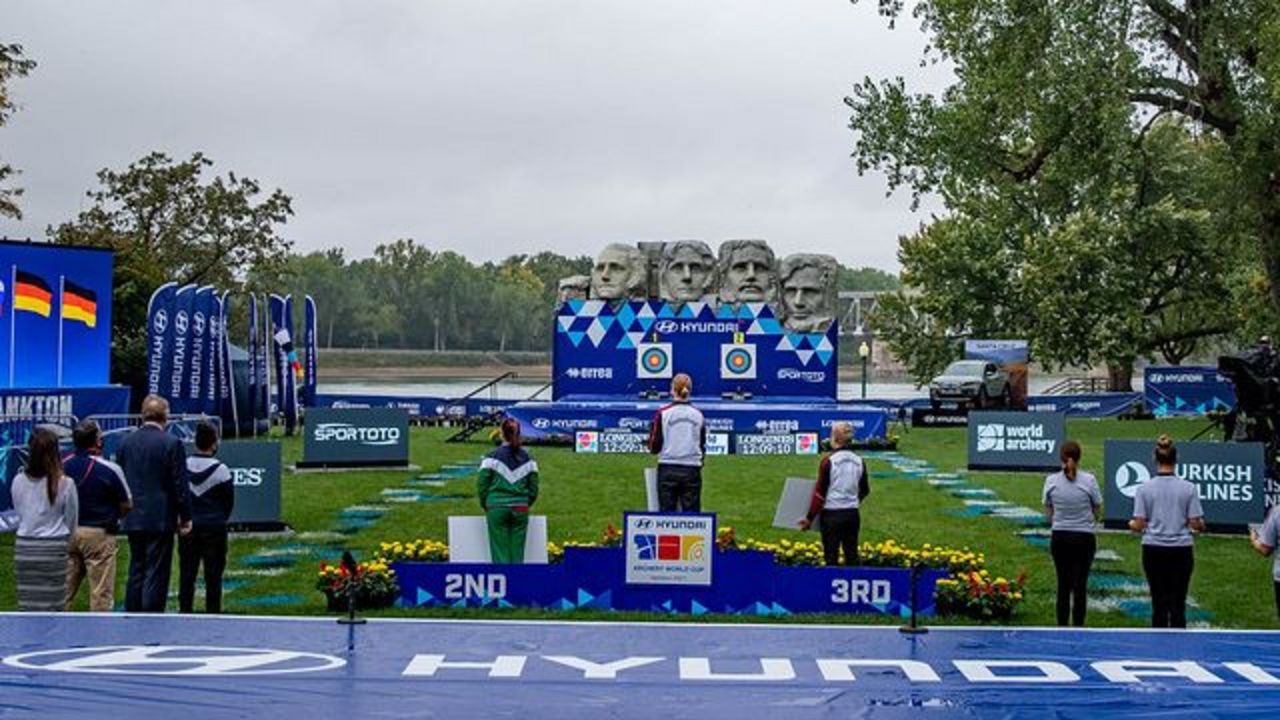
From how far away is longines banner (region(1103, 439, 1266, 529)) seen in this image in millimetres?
19656

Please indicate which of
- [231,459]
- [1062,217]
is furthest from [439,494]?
[1062,217]

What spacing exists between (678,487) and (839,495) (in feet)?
7.40

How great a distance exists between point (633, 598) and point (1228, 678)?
6342 millimetres

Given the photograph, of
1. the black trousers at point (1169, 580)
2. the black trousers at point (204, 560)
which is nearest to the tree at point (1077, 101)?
the black trousers at point (1169, 580)

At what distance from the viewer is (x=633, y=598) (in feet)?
44.6

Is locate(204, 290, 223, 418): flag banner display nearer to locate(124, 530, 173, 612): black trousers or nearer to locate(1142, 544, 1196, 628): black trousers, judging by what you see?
locate(124, 530, 173, 612): black trousers

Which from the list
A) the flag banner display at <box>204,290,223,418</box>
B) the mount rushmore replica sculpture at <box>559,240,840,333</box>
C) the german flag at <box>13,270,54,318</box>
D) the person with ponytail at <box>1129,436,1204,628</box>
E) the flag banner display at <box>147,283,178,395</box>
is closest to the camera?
the person with ponytail at <box>1129,436,1204,628</box>

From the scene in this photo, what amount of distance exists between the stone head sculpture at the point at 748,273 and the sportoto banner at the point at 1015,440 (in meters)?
15.2

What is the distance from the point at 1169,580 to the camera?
12305 mm

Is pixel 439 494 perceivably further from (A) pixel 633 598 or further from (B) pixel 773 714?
(B) pixel 773 714

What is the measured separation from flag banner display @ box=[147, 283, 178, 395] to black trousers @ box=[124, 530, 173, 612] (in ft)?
73.1

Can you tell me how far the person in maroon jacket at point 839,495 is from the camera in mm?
13836

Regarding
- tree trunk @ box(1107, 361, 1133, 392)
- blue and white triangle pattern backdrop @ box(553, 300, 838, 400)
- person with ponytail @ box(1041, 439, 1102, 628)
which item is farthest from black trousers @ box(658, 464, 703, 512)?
tree trunk @ box(1107, 361, 1133, 392)

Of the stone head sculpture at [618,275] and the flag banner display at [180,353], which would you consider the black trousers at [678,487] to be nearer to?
the flag banner display at [180,353]
